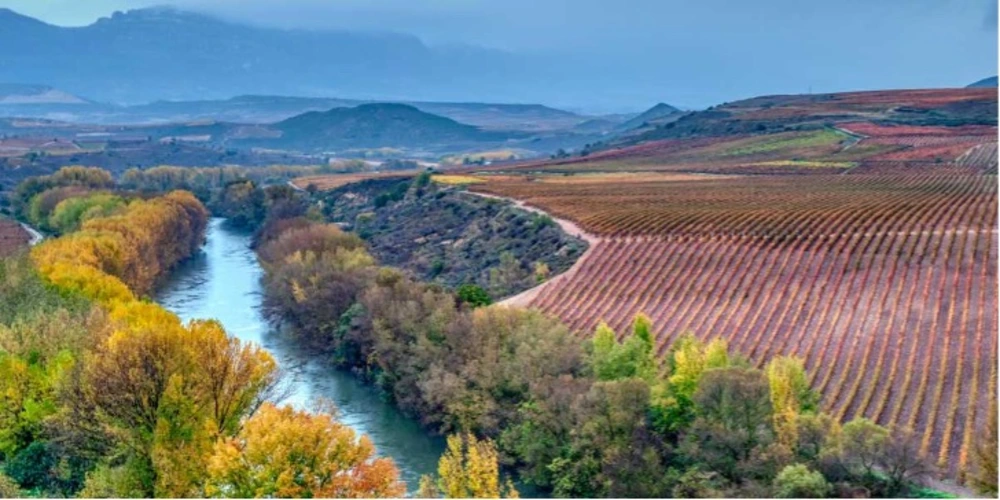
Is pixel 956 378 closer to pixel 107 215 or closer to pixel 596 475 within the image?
pixel 596 475

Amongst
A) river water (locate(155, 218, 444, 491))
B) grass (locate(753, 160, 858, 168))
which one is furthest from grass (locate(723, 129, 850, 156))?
river water (locate(155, 218, 444, 491))

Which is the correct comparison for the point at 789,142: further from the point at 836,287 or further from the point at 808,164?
the point at 836,287

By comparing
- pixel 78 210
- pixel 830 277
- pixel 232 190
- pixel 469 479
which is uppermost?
pixel 78 210

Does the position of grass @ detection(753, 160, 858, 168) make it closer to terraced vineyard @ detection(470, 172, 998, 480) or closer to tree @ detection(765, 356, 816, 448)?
terraced vineyard @ detection(470, 172, 998, 480)

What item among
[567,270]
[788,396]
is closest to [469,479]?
[788,396]

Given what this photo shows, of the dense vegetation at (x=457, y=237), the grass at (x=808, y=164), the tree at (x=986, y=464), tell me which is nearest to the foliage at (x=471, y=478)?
the tree at (x=986, y=464)

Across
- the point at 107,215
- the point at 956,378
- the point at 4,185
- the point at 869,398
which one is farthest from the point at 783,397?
the point at 4,185
